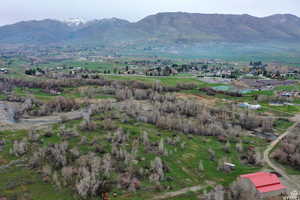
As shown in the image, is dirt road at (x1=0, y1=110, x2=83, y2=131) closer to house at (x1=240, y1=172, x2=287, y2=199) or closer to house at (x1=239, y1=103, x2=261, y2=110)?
house at (x1=240, y1=172, x2=287, y2=199)

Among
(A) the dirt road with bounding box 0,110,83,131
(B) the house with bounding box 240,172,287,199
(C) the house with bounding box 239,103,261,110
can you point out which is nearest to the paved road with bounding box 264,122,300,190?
(B) the house with bounding box 240,172,287,199

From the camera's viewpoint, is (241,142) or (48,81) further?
(48,81)

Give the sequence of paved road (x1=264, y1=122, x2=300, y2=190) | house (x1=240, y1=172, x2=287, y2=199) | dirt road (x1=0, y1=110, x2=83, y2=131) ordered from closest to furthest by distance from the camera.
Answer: house (x1=240, y1=172, x2=287, y2=199), paved road (x1=264, y1=122, x2=300, y2=190), dirt road (x1=0, y1=110, x2=83, y2=131)

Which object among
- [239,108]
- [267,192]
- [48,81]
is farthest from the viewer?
[48,81]

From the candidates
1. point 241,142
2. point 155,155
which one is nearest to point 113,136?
point 155,155

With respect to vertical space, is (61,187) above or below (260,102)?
below

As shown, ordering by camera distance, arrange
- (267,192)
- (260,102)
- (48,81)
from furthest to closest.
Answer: (48,81) → (260,102) → (267,192)

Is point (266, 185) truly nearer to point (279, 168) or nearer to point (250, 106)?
point (279, 168)

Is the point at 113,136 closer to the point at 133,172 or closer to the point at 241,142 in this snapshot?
the point at 133,172

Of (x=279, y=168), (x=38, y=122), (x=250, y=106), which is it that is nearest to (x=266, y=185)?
(x=279, y=168)
